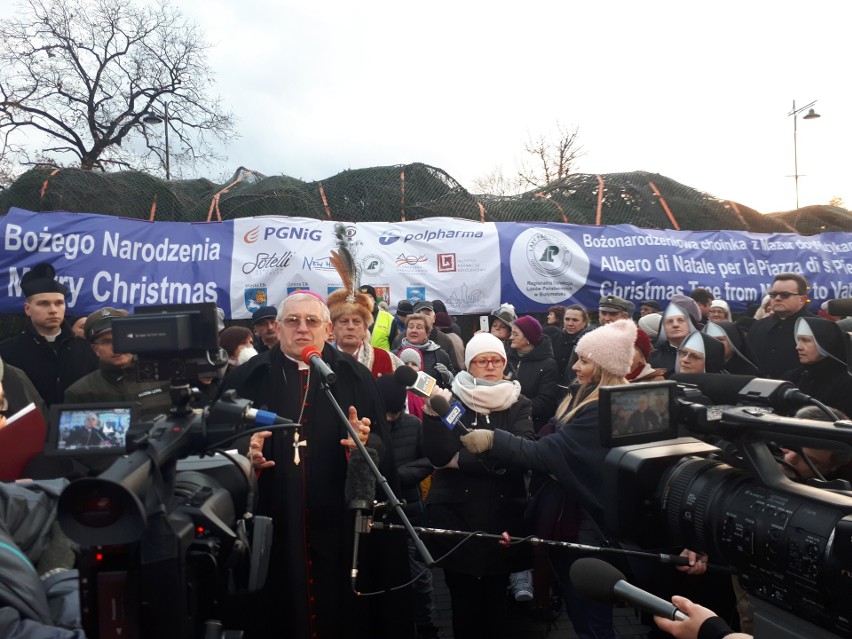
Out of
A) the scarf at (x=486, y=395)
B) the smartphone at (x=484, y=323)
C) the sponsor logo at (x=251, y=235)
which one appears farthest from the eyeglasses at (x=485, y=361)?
the sponsor logo at (x=251, y=235)

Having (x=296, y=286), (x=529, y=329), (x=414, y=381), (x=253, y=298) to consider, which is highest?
(x=296, y=286)

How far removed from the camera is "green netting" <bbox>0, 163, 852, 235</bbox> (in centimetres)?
797

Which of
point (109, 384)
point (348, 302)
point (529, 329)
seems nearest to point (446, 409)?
point (348, 302)

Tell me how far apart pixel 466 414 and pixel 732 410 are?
2137mm

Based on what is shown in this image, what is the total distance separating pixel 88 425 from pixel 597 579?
1.66m

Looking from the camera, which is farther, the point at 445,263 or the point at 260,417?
the point at 445,263

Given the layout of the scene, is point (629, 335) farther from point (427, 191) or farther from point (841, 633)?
point (427, 191)

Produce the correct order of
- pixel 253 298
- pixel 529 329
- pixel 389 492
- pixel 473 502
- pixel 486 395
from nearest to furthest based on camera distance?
1. pixel 389 492
2. pixel 473 502
3. pixel 486 395
4. pixel 529 329
5. pixel 253 298

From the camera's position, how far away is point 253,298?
7.67 metres

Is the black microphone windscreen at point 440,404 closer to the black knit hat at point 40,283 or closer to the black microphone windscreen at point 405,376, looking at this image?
the black microphone windscreen at point 405,376

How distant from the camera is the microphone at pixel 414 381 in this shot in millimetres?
3029

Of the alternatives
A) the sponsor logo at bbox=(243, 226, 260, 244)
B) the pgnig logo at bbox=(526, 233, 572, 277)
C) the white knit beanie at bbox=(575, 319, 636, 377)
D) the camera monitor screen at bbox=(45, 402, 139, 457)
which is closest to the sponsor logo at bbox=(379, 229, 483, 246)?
the pgnig logo at bbox=(526, 233, 572, 277)

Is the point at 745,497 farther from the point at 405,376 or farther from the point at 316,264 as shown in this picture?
the point at 316,264

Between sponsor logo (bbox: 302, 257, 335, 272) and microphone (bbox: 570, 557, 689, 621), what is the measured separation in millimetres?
6384
